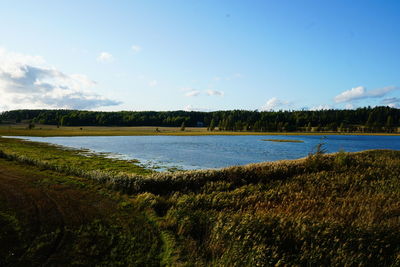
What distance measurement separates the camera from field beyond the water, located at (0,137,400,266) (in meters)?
7.10

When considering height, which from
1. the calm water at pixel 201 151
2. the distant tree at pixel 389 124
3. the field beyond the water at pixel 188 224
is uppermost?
the distant tree at pixel 389 124

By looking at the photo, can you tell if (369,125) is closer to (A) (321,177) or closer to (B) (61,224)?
(A) (321,177)

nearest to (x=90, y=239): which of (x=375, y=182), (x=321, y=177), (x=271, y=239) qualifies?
(x=271, y=239)

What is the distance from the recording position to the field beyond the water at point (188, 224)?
23.3 ft

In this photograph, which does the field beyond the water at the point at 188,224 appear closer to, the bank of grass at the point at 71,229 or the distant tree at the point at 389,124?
the bank of grass at the point at 71,229

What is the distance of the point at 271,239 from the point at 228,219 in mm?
1632

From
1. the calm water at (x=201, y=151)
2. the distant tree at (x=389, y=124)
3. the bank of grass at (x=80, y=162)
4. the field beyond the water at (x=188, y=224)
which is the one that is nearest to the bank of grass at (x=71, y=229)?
the field beyond the water at (x=188, y=224)

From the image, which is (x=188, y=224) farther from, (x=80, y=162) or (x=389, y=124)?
(x=389, y=124)

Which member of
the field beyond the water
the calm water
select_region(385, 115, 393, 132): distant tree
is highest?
select_region(385, 115, 393, 132): distant tree

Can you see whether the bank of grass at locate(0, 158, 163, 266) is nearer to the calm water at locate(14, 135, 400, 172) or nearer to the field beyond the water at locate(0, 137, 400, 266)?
the field beyond the water at locate(0, 137, 400, 266)

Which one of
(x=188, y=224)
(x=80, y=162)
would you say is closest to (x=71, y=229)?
(x=188, y=224)

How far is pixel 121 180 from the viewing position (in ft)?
49.1

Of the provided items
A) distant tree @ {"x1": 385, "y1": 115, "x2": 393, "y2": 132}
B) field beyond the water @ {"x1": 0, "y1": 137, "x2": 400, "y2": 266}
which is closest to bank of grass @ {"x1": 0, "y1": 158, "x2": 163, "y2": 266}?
field beyond the water @ {"x1": 0, "y1": 137, "x2": 400, "y2": 266}

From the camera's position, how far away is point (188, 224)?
910cm
